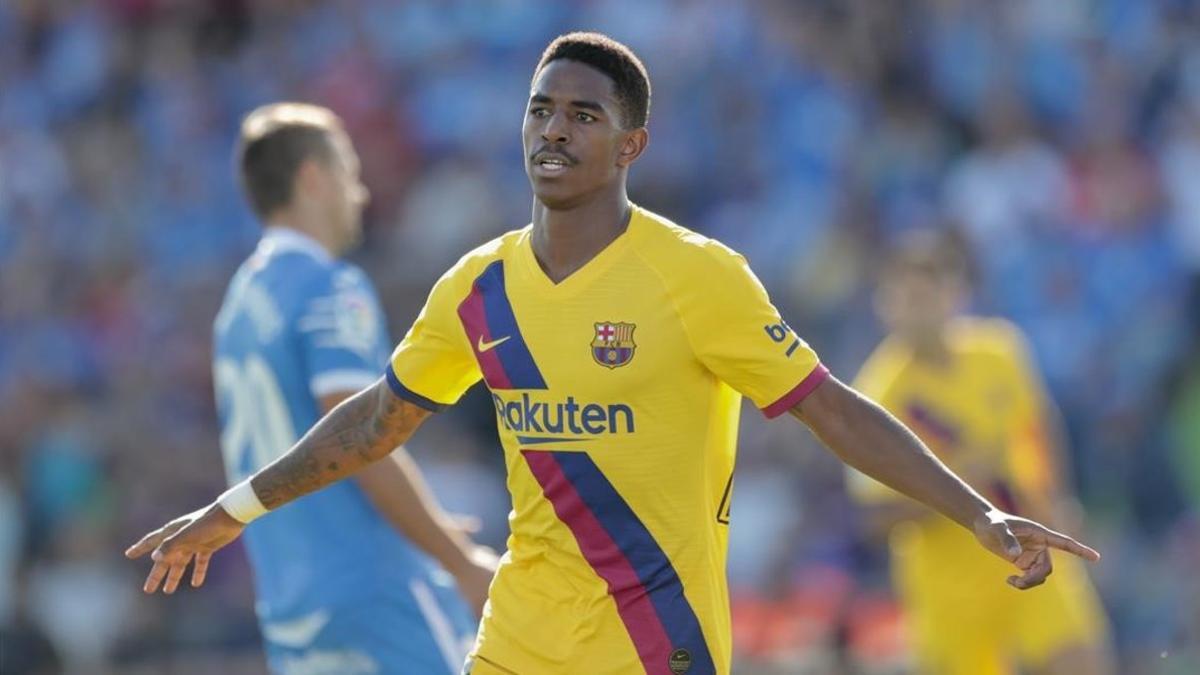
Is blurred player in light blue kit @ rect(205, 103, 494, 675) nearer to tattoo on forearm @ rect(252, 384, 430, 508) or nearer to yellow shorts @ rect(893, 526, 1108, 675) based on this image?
tattoo on forearm @ rect(252, 384, 430, 508)

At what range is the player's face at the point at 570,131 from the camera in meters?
5.62

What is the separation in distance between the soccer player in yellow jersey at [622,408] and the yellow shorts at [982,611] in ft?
14.5

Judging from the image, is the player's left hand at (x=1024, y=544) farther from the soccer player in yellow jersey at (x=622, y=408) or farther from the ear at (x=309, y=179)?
the ear at (x=309, y=179)

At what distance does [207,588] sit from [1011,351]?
6549mm

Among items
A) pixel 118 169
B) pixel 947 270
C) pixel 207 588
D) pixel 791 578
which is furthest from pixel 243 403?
pixel 118 169

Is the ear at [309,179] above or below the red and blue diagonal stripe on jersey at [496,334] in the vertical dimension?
above

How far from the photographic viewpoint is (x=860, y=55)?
Result: 15.3 meters

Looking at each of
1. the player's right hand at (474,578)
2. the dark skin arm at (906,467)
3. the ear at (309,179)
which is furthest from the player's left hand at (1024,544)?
the ear at (309,179)

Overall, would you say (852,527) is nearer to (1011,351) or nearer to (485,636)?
(1011,351)

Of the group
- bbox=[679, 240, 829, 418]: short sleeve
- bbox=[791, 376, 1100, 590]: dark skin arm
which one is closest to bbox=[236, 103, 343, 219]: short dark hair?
bbox=[679, 240, 829, 418]: short sleeve

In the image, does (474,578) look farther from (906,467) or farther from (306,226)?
(906,467)

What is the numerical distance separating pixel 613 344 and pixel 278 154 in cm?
284

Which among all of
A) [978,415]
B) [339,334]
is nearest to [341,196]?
[339,334]

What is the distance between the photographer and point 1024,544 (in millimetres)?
5434
